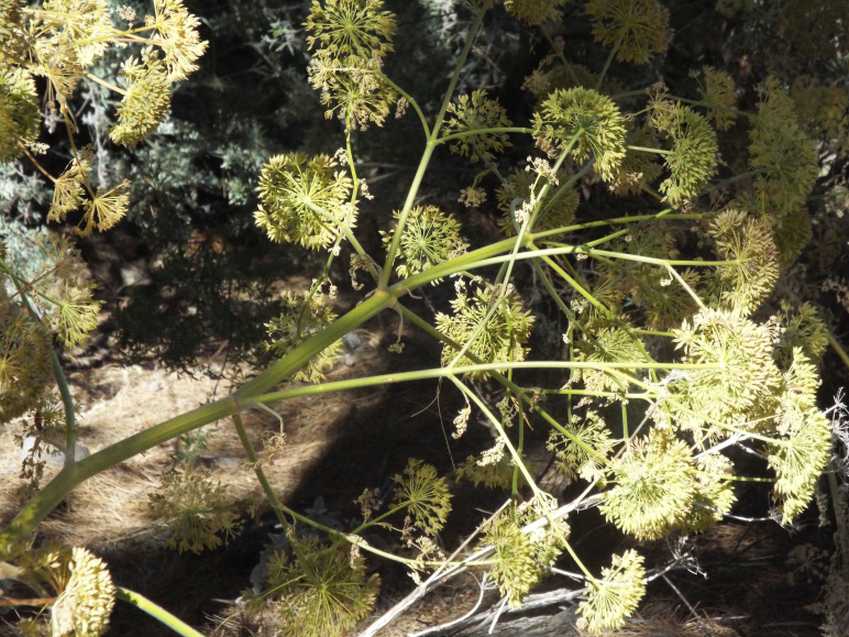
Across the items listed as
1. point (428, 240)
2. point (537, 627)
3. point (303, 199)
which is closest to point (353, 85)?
point (303, 199)

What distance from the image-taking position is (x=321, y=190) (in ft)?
6.41

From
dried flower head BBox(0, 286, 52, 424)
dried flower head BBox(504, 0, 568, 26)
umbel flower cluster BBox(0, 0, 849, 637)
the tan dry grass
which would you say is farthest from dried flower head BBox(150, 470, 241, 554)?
the tan dry grass

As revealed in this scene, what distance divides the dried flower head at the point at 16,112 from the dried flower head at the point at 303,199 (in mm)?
462

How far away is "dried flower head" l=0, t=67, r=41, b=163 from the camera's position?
154 cm

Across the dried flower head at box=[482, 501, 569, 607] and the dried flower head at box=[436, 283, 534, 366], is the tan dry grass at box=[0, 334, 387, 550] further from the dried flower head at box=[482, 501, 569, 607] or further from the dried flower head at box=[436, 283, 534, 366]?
the dried flower head at box=[482, 501, 569, 607]

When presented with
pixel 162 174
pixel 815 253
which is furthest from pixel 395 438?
pixel 815 253

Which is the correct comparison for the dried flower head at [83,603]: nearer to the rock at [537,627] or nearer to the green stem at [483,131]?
the green stem at [483,131]

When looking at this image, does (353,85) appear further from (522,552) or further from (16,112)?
(522,552)

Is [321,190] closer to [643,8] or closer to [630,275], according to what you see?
[630,275]

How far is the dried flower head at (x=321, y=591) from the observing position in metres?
1.87

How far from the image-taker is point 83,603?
55.4 inches

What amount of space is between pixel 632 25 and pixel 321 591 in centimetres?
136

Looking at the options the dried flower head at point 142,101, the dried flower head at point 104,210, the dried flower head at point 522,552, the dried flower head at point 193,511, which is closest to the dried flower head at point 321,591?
the dried flower head at point 193,511

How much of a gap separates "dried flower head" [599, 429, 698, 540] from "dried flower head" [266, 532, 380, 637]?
1.80ft
